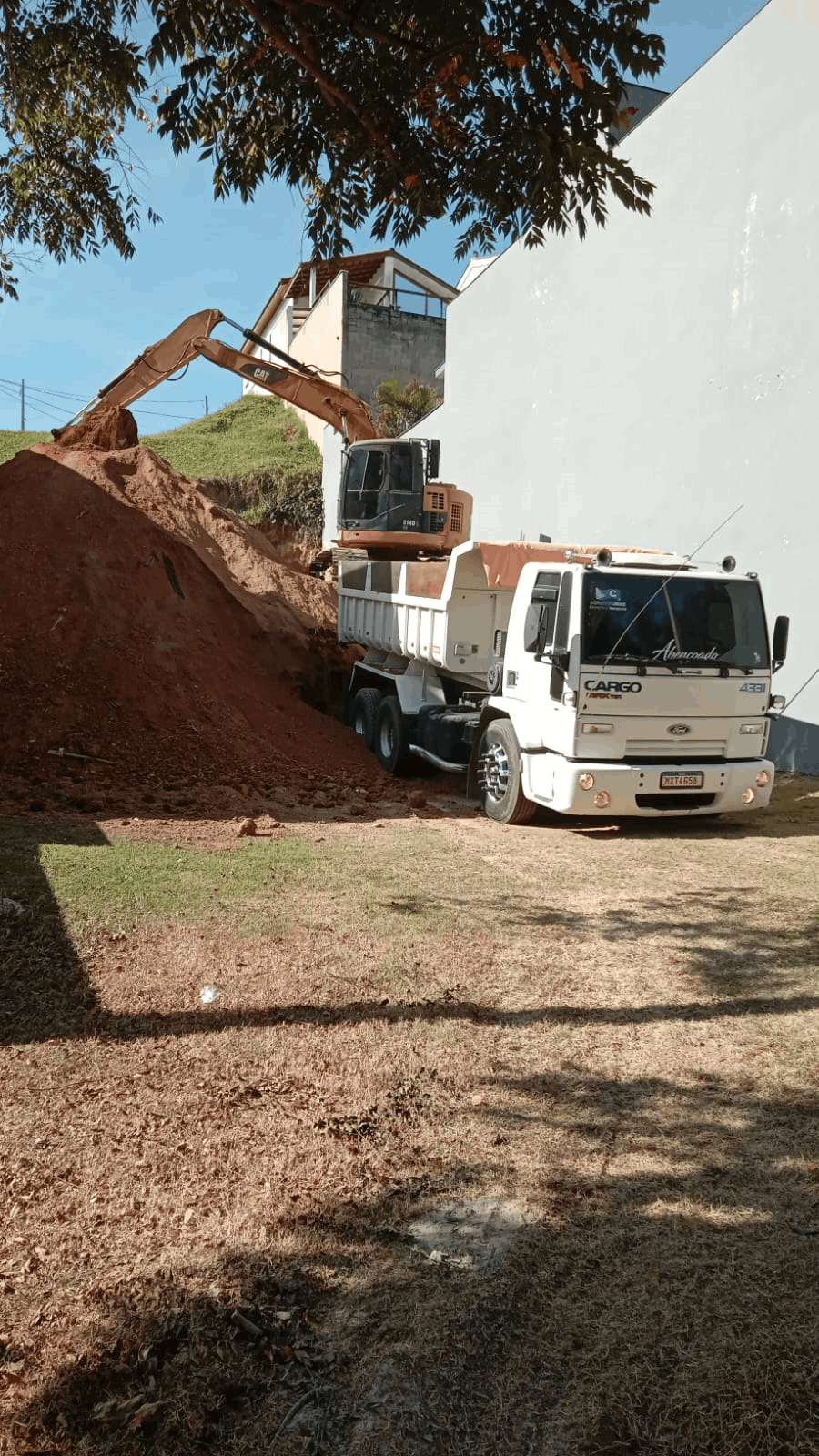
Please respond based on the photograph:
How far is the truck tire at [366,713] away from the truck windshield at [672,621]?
523cm

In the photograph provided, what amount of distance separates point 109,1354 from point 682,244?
1577cm

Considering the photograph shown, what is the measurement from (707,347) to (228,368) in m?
8.52

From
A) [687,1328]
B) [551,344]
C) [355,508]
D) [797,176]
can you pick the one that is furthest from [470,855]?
[551,344]

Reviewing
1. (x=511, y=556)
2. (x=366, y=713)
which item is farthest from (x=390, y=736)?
(x=511, y=556)

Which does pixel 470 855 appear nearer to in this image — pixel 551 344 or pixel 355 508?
pixel 355 508

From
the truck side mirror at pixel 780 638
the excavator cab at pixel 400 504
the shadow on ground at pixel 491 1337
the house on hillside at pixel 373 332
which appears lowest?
the shadow on ground at pixel 491 1337

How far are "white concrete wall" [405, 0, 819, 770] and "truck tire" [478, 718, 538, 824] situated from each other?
193 inches

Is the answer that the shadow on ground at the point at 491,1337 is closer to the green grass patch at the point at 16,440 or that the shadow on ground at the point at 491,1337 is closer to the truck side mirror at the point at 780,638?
the truck side mirror at the point at 780,638

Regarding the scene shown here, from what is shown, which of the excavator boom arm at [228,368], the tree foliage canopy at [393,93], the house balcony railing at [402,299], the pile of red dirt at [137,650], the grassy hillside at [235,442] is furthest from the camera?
the house balcony railing at [402,299]

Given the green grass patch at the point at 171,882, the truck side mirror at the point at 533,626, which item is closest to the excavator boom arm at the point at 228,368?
the truck side mirror at the point at 533,626

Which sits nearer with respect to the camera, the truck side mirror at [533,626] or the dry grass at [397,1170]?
the dry grass at [397,1170]

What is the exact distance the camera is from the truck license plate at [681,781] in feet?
31.0

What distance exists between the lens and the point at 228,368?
1939cm

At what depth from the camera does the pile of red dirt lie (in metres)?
12.3
